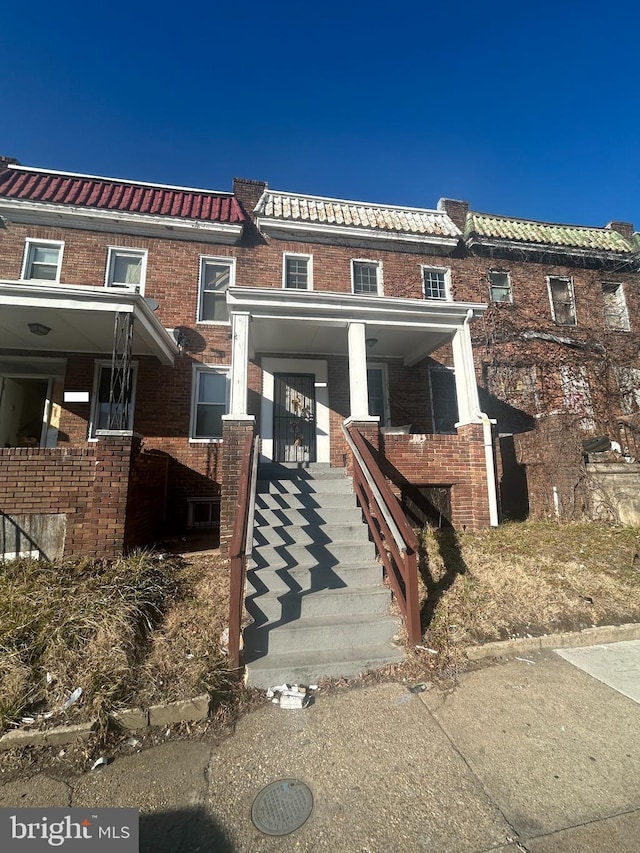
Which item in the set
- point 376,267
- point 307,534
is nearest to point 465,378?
point 307,534

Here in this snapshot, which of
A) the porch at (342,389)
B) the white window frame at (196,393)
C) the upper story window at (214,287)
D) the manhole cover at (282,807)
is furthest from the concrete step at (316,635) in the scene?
the upper story window at (214,287)

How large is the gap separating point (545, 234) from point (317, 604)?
13511 mm

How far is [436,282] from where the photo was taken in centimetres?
1087

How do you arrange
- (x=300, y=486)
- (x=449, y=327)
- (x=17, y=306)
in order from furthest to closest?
1. (x=449, y=327)
2. (x=17, y=306)
3. (x=300, y=486)

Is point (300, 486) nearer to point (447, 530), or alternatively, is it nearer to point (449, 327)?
point (447, 530)

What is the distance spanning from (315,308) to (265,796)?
20.9ft

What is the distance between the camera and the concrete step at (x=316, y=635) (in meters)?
3.63

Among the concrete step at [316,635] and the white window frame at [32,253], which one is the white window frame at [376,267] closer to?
the white window frame at [32,253]

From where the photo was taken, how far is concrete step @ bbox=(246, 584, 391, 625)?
12.8 feet

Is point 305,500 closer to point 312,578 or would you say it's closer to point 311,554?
point 311,554

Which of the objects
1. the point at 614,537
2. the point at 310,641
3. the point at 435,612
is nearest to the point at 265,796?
the point at 310,641

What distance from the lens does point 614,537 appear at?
6.05m

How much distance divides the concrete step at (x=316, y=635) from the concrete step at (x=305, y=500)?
1.80 metres

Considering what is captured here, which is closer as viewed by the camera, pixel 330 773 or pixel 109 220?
pixel 330 773
